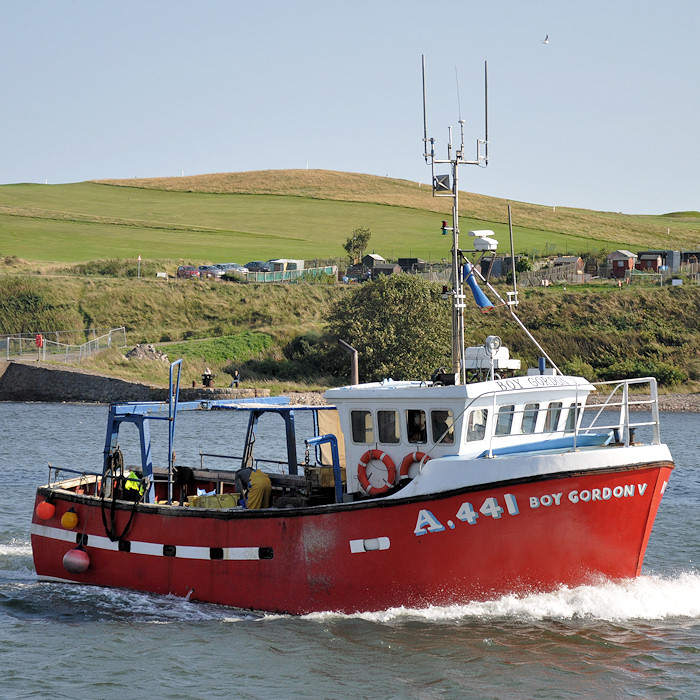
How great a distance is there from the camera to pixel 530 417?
15.5 meters

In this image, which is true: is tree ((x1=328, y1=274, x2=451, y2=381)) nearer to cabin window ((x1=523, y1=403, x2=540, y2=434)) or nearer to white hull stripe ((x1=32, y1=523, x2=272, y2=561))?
white hull stripe ((x1=32, y1=523, x2=272, y2=561))

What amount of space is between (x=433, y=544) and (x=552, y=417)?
310cm

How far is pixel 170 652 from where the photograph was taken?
14.1m

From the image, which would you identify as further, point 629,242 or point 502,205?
point 502,205

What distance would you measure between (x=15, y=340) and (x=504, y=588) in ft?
177

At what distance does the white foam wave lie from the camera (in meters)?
14.5

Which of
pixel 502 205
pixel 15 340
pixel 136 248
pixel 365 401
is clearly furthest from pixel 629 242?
pixel 365 401

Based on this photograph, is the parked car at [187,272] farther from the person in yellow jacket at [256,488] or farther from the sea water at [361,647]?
the person in yellow jacket at [256,488]

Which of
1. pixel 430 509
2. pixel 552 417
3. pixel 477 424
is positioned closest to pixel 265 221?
pixel 552 417

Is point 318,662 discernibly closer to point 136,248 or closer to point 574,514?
point 574,514

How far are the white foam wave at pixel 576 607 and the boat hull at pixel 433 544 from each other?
165 mm

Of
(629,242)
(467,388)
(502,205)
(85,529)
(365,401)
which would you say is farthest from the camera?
(502,205)

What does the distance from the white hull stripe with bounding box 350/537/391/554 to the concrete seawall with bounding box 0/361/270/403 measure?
39218 millimetres

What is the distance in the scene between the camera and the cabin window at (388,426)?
1531cm
